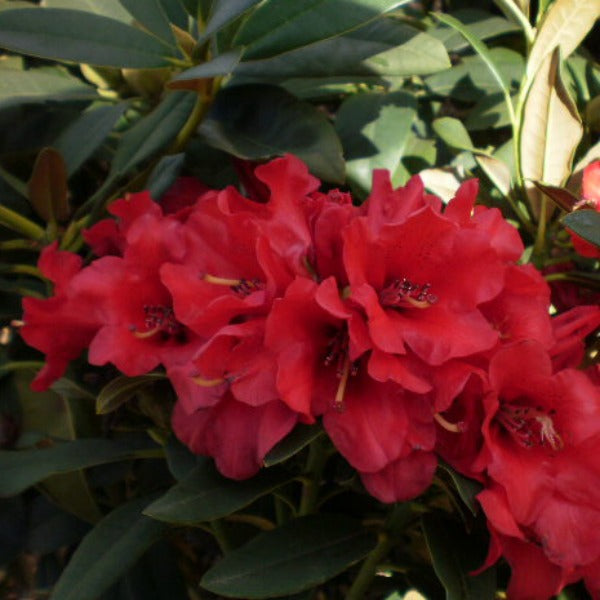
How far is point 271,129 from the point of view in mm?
857

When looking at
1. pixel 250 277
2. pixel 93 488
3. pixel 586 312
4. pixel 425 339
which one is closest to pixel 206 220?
pixel 250 277

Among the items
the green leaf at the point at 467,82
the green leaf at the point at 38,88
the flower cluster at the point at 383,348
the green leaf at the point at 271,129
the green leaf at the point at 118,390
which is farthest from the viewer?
the green leaf at the point at 467,82

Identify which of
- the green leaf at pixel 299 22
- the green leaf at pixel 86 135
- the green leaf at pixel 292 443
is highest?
the green leaf at pixel 299 22

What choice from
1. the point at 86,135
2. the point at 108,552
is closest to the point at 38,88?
the point at 86,135

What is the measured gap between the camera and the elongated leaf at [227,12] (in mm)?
641

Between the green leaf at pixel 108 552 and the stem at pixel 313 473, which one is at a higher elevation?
the stem at pixel 313 473

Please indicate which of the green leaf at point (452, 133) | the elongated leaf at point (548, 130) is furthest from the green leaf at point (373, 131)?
the elongated leaf at point (548, 130)

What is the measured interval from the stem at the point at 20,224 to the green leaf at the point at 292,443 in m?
0.38

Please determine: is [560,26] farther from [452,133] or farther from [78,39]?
[78,39]

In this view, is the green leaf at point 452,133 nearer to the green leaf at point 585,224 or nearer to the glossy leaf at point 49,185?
the green leaf at point 585,224

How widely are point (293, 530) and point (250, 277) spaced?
0.23m

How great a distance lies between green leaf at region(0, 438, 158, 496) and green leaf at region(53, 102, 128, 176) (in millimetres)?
284

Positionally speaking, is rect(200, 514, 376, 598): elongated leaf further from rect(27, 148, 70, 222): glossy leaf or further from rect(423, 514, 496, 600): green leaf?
rect(27, 148, 70, 222): glossy leaf

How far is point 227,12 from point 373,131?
291mm
